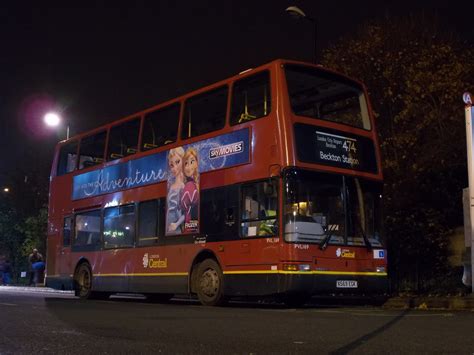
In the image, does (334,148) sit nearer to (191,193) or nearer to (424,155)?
(191,193)

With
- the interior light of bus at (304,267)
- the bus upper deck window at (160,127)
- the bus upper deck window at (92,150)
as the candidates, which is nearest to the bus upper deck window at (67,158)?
the bus upper deck window at (92,150)

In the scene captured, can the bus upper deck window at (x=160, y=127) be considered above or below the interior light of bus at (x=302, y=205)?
above

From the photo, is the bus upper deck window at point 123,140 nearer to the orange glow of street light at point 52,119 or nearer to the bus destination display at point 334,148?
the bus destination display at point 334,148

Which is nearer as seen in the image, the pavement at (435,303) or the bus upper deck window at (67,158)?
the pavement at (435,303)

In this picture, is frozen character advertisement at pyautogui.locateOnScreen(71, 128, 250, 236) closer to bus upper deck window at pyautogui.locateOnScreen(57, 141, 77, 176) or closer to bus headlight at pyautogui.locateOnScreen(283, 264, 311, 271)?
bus headlight at pyautogui.locateOnScreen(283, 264, 311, 271)

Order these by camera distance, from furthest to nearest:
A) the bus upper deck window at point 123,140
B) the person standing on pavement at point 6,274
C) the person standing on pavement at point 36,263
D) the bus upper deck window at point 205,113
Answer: the person standing on pavement at point 6,274, the person standing on pavement at point 36,263, the bus upper deck window at point 123,140, the bus upper deck window at point 205,113

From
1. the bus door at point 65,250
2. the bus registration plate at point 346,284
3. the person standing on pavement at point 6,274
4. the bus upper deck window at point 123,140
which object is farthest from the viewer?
the person standing on pavement at point 6,274

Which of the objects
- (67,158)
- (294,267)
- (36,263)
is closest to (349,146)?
(294,267)

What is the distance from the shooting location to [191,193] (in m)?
13.3

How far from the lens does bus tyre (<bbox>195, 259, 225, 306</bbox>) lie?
12141mm

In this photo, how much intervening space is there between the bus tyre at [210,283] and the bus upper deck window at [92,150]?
5.31m

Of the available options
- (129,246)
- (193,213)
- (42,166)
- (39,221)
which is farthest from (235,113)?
(42,166)

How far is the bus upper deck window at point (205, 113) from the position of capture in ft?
42.2

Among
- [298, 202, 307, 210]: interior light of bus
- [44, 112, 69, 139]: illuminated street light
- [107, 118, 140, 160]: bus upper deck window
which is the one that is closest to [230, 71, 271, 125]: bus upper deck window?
[298, 202, 307, 210]: interior light of bus
